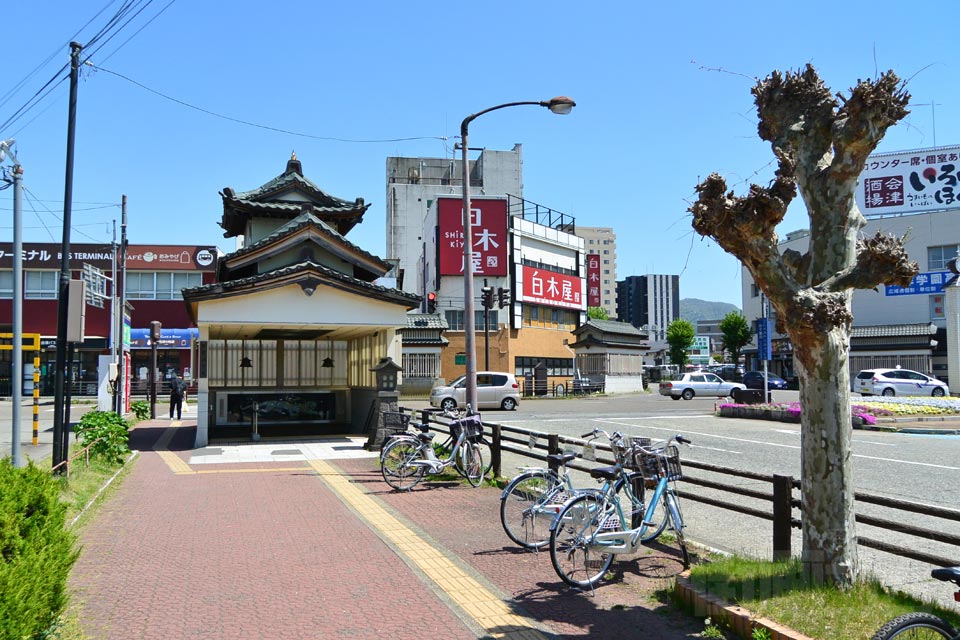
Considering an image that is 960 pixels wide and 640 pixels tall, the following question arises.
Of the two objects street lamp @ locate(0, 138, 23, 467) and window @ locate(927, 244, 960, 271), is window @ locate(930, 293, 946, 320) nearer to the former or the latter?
window @ locate(927, 244, 960, 271)

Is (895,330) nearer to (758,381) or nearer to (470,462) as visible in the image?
(758,381)

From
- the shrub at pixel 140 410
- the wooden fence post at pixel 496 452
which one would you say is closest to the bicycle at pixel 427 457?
the wooden fence post at pixel 496 452

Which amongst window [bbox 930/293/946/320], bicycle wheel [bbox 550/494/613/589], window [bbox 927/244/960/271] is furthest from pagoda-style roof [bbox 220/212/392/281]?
window [bbox 927/244/960/271]

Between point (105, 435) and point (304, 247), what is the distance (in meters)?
8.25

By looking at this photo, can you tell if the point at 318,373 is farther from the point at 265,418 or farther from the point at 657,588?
the point at 657,588

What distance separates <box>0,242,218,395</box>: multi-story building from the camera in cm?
4709

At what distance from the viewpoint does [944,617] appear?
15.3 ft

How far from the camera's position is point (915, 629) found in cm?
395

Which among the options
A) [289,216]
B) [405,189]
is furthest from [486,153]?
[289,216]

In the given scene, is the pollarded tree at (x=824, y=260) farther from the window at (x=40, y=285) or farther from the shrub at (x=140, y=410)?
the window at (x=40, y=285)

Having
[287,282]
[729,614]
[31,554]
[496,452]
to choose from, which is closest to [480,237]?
[287,282]

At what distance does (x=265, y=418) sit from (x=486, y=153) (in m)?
55.0

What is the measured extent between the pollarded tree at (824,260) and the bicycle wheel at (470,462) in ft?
21.5

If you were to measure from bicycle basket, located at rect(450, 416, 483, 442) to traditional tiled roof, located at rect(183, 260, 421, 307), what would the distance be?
23.4 ft
